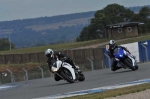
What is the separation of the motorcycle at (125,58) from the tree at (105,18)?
8685 centimetres

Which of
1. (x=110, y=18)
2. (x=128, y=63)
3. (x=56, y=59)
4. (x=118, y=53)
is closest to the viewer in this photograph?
(x=56, y=59)

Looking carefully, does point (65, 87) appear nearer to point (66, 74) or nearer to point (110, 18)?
point (66, 74)

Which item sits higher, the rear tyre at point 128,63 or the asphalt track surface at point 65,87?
the rear tyre at point 128,63

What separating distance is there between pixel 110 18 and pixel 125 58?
9235 cm

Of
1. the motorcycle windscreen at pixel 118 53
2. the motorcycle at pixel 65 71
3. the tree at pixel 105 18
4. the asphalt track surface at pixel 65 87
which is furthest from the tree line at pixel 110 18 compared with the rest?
the motorcycle at pixel 65 71

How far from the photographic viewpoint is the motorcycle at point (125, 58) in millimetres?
22406

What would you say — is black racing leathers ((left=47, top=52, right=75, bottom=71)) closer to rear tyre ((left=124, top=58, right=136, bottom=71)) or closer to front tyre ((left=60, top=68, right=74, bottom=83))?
front tyre ((left=60, top=68, right=74, bottom=83))

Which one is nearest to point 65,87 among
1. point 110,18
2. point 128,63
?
point 128,63

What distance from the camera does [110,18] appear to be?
114 metres

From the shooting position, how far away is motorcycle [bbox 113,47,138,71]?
22.4m

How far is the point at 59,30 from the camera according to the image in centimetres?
14888

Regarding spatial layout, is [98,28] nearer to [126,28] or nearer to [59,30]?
[126,28]

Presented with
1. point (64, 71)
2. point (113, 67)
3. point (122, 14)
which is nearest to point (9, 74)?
point (113, 67)

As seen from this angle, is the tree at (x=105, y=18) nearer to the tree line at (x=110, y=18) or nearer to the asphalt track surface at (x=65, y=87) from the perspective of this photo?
the tree line at (x=110, y=18)
